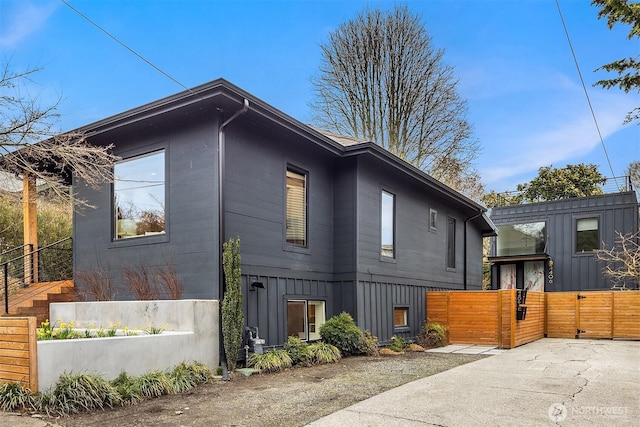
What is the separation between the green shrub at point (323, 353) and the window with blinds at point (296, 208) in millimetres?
2079

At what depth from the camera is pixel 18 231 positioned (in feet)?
44.1

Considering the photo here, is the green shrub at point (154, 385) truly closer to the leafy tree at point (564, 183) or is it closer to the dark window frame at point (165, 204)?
the dark window frame at point (165, 204)

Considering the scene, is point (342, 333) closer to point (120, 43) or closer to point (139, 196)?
point (139, 196)

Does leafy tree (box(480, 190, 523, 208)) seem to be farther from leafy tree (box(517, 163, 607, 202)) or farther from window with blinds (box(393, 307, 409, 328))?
window with blinds (box(393, 307, 409, 328))

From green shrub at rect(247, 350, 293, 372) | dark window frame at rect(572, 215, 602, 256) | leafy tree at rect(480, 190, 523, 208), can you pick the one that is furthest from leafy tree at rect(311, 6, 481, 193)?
green shrub at rect(247, 350, 293, 372)

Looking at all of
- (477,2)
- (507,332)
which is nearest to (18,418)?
(507,332)

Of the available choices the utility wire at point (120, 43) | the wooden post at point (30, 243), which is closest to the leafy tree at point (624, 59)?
the utility wire at point (120, 43)

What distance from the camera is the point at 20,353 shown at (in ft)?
16.4

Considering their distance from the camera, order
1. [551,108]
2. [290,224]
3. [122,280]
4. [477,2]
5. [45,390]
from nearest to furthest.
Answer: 1. [45,390]
2. [122,280]
3. [290,224]
4. [477,2]
5. [551,108]

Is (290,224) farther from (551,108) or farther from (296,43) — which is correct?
(551,108)


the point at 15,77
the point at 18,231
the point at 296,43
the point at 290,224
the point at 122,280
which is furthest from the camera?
the point at 296,43

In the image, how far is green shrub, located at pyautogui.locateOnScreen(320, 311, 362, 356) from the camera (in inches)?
352

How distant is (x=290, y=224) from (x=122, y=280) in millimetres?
3363

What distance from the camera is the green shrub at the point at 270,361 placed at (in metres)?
7.31
